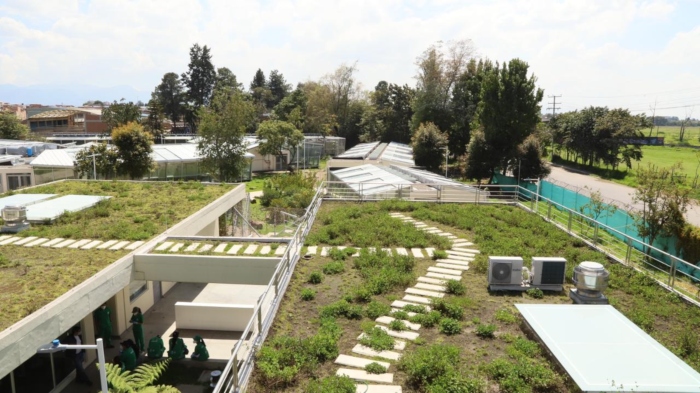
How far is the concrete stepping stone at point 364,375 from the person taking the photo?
6702 mm

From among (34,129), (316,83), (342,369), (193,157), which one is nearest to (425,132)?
(193,157)

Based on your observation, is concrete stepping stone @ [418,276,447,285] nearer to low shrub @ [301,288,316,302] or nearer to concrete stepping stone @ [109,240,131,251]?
low shrub @ [301,288,316,302]

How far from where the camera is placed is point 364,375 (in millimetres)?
6824

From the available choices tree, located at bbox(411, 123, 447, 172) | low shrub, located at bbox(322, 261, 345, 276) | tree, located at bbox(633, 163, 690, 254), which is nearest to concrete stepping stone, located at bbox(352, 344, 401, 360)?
low shrub, located at bbox(322, 261, 345, 276)

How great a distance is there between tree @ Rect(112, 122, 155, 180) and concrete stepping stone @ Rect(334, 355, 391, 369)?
24.1 metres

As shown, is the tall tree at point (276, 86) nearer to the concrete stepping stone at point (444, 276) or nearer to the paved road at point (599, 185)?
the paved road at point (599, 185)

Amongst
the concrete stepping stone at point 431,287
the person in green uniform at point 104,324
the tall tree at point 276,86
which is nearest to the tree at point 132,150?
the person in green uniform at point 104,324

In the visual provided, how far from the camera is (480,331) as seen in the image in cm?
818

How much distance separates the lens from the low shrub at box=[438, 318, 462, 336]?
8273mm

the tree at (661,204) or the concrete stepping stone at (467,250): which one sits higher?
the tree at (661,204)

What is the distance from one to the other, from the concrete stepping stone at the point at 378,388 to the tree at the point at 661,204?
13995mm

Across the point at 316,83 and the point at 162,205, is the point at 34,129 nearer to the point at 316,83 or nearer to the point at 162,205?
the point at 316,83

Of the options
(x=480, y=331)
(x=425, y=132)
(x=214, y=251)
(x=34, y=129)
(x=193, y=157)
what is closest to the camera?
(x=480, y=331)

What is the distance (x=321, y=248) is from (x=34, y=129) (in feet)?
263
